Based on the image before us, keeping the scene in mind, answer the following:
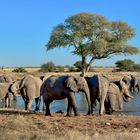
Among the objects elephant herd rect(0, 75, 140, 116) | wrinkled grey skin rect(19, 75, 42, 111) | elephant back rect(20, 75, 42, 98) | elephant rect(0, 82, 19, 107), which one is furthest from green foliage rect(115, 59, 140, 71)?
elephant herd rect(0, 75, 140, 116)

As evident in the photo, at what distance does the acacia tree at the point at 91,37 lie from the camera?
62.6 meters

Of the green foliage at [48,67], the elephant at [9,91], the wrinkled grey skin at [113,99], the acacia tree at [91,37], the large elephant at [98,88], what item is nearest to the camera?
the large elephant at [98,88]

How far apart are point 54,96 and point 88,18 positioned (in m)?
44.9

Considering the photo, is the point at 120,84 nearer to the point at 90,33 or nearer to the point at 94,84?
the point at 94,84

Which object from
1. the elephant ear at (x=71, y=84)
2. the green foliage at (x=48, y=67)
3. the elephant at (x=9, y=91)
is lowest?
the elephant at (x=9, y=91)

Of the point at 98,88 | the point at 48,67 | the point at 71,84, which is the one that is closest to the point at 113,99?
the point at 98,88

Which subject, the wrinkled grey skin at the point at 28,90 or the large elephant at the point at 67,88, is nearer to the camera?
the large elephant at the point at 67,88

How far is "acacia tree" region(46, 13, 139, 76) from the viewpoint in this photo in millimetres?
62625

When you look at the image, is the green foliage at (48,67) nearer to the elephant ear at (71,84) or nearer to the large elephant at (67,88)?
the large elephant at (67,88)

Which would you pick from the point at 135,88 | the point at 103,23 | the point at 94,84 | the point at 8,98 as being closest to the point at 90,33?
the point at 103,23

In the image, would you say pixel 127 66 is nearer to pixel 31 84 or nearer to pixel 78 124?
pixel 31 84

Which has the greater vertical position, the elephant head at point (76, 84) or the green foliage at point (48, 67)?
the green foliage at point (48, 67)

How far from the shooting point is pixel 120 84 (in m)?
22.8

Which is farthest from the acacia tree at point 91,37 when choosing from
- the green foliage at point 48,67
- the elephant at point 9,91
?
the elephant at point 9,91
